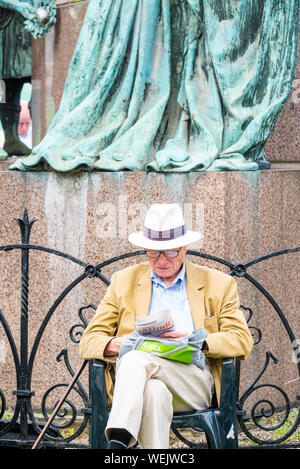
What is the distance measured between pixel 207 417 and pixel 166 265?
0.75 m

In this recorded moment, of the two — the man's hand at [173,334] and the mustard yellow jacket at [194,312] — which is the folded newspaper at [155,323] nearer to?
the man's hand at [173,334]

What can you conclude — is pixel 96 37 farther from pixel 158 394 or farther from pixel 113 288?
pixel 158 394

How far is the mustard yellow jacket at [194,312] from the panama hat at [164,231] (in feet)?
0.58

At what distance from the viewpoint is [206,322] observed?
503 cm

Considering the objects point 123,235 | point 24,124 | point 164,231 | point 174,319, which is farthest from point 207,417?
point 24,124

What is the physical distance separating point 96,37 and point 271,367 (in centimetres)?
243

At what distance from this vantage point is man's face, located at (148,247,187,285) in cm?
505

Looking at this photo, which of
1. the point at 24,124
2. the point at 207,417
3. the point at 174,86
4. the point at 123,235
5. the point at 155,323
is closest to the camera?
the point at 155,323

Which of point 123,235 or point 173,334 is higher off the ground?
point 123,235

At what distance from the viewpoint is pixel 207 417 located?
4867mm

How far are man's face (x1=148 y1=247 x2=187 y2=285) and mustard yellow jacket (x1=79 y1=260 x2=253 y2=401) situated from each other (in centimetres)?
7

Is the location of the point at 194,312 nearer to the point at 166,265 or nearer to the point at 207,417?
the point at 166,265

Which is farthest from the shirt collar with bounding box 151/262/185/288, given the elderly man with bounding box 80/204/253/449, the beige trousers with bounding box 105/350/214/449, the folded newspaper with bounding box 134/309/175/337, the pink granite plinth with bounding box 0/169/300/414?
the pink granite plinth with bounding box 0/169/300/414

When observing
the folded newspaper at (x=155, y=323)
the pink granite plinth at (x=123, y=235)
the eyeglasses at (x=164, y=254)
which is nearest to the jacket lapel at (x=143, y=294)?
the eyeglasses at (x=164, y=254)
